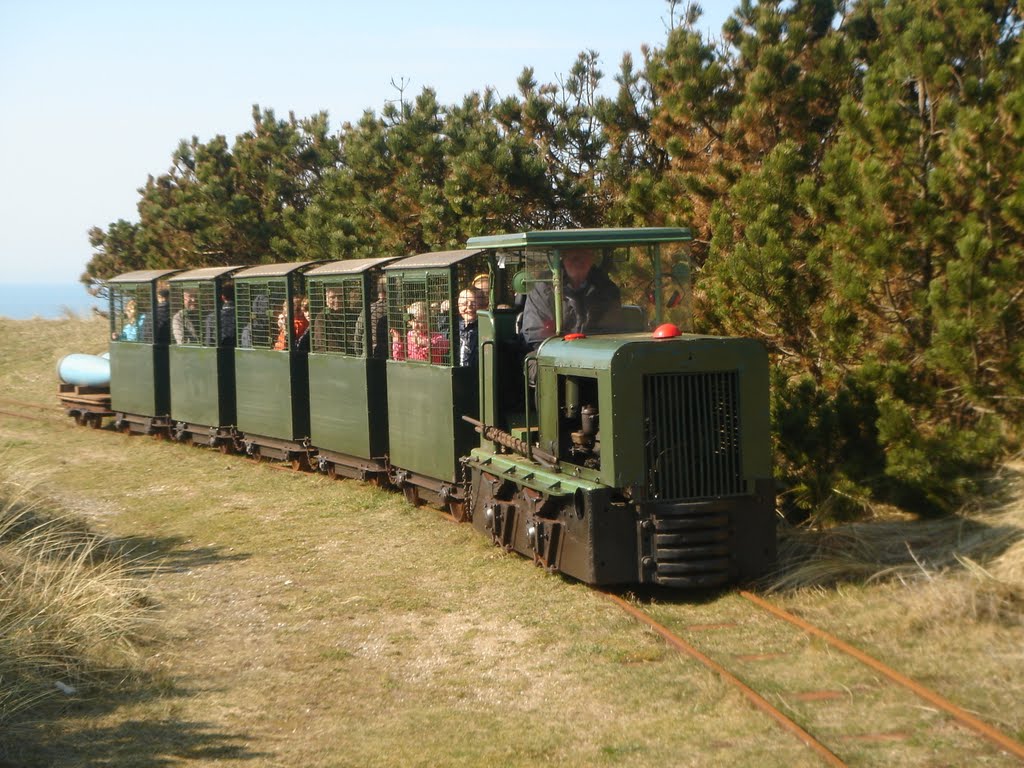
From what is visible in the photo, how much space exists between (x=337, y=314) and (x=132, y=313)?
271 inches

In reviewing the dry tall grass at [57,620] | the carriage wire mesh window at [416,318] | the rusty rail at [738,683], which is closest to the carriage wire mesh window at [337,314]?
the carriage wire mesh window at [416,318]

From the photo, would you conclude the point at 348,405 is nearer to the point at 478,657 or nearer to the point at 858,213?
the point at 858,213

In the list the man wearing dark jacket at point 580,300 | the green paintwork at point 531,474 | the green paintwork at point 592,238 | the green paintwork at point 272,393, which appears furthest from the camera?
the green paintwork at point 272,393

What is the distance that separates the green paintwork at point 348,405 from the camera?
42.2 ft

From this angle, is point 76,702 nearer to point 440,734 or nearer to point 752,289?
point 440,734

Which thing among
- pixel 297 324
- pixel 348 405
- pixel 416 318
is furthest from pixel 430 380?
pixel 297 324

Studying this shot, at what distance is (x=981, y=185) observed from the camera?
9.23 metres

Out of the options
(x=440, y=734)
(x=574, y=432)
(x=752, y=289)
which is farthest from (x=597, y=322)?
(x=440, y=734)

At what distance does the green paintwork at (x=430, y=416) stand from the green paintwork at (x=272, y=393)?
251 cm

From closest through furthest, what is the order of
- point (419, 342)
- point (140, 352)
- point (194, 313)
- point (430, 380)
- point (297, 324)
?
point (430, 380) < point (419, 342) < point (297, 324) < point (194, 313) < point (140, 352)

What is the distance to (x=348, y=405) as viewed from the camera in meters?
13.3

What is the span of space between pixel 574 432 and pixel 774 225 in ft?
10.0

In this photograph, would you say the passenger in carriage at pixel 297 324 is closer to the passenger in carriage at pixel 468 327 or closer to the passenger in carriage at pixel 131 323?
the passenger in carriage at pixel 468 327

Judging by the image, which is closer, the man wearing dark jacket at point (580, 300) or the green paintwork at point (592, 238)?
the green paintwork at point (592, 238)
